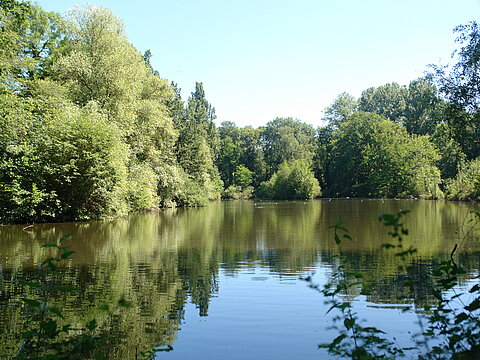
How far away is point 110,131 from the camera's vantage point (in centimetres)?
2534

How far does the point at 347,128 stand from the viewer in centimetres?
7512

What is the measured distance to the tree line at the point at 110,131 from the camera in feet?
66.4

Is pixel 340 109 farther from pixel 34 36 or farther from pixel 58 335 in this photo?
pixel 58 335

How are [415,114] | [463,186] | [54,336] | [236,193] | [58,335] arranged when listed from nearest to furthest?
[54,336], [58,335], [463,186], [415,114], [236,193]

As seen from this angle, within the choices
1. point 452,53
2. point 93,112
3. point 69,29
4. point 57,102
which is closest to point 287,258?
point 452,53

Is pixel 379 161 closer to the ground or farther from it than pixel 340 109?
closer to the ground

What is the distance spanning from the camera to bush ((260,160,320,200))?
7138cm

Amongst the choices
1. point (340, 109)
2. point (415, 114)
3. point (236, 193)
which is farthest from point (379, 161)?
point (236, 193)

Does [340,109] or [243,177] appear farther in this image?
[243,177]

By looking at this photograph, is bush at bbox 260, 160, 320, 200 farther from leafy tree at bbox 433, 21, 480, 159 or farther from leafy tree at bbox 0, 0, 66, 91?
leafy tree at bbox 433, 21, 480, 159

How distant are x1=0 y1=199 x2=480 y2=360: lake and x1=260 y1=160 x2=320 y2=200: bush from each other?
5373cm

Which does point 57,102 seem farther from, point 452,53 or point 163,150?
point 452,53

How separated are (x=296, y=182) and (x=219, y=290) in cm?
6352

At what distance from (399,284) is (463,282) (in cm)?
133
